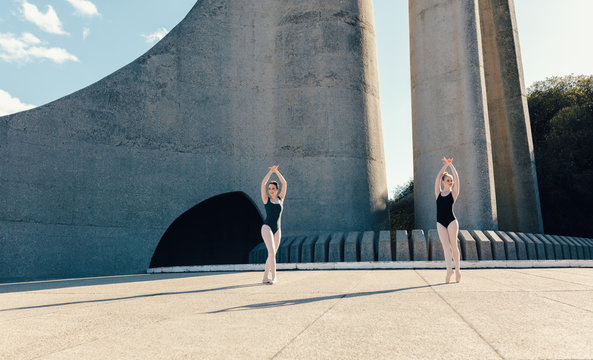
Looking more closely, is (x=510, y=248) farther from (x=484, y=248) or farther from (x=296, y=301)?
(x=296, y=301)

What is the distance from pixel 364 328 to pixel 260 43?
739 inches

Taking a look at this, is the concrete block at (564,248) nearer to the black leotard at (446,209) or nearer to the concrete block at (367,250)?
the concrete block at (367,250)

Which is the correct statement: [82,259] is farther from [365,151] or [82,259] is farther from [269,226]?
[365,151]

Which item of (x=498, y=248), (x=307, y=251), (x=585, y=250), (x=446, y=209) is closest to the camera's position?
(x=446, y=209)

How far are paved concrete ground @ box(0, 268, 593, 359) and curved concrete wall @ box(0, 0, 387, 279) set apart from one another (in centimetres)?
1007

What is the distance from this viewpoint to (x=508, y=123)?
21.9 meters

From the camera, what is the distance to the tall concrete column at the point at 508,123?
21031 mm

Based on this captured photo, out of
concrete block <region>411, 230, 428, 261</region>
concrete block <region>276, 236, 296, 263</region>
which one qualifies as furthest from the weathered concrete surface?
concrete block <region>411, 230, 428, 261</region>

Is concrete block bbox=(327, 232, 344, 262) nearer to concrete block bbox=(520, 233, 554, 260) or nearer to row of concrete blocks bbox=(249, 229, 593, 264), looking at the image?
row of concrete blocks bbox=(249, 229, 593, 264)

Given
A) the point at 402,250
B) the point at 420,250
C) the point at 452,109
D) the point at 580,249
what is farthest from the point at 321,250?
the point at 580,249

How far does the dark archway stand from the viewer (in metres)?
23.3

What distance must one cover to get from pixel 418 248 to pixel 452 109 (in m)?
7.64

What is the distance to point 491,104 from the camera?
22.6 meters

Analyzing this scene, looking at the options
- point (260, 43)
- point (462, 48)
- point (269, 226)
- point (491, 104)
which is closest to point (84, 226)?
point (269, 226)
